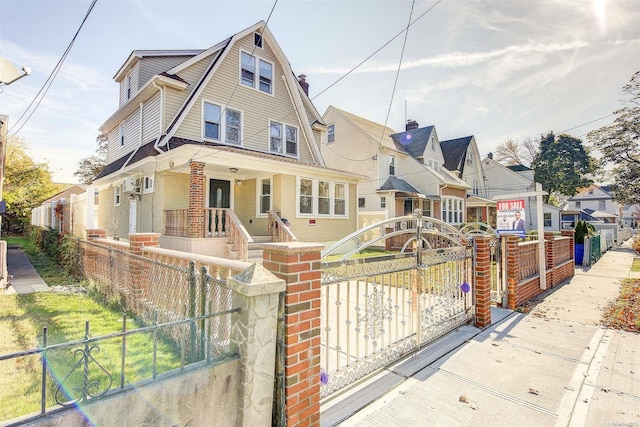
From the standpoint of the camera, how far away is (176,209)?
35.1ft

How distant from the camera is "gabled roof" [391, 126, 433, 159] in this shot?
23.5 m

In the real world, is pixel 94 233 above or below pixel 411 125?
below

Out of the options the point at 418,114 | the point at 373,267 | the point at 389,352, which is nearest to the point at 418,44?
the point at 373,267

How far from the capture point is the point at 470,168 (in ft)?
94.9

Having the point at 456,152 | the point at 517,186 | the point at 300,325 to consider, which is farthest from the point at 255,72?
the point at 517,186

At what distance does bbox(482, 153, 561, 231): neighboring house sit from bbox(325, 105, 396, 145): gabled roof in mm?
14103

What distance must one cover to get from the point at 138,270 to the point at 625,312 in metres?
9.54

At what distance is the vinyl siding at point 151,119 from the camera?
12.4m

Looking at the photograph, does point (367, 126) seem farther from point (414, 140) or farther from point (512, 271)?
point (512, 271)

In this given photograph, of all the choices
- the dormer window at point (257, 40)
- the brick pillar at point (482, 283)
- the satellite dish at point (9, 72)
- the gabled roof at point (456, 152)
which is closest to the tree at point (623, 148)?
the gabled roof at point (456, 152)

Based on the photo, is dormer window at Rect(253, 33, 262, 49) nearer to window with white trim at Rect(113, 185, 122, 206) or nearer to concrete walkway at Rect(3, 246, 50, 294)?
window with white trim at Rect(113, 185, 122, 206)

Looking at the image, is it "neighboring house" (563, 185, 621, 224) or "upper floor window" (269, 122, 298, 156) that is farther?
"neighboring house" (563, 185, 621, 224)

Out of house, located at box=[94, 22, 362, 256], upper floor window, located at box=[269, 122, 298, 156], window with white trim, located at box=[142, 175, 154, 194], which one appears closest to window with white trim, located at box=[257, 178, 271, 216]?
house, located at box=[94, 22, 362, 256]

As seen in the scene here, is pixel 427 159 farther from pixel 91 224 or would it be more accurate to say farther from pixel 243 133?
pixel 91 224
